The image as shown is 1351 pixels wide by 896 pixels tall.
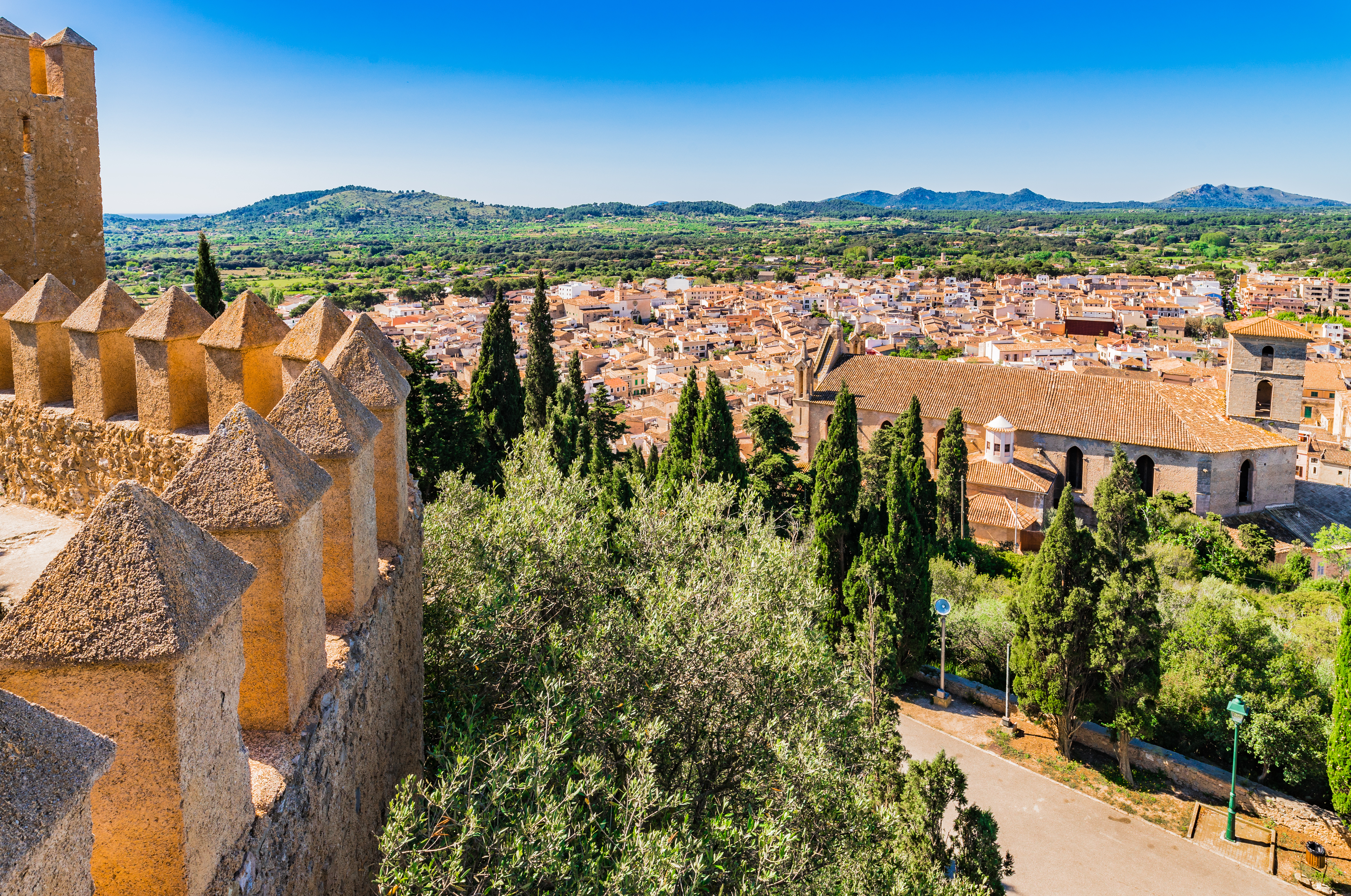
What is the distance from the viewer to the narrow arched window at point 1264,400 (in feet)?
108

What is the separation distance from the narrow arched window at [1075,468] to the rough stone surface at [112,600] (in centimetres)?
3369

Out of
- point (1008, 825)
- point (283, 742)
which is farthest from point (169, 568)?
point (1008, 825)

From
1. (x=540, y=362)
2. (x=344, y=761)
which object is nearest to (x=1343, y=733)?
(x=344, y=761)

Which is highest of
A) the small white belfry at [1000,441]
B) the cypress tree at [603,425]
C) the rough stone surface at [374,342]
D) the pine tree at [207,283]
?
the pine tree at [207,283]

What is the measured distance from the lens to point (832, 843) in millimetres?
6773

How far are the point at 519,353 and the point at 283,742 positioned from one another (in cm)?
6546

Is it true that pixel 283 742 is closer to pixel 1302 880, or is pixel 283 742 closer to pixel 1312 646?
pixel 1302 880

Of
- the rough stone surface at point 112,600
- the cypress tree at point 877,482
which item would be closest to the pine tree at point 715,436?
the cypress tree at point 877,482

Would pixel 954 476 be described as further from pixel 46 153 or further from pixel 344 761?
pixel 344 761

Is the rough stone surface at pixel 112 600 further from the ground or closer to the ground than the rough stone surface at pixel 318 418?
closer to the ground

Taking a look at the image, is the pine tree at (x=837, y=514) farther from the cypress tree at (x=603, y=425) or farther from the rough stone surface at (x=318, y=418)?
the rough stone surface at (x=318, y=418)

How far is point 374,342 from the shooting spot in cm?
674

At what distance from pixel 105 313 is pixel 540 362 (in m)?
22.2

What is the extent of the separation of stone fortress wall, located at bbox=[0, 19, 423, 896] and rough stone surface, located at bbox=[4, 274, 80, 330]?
27 mm
